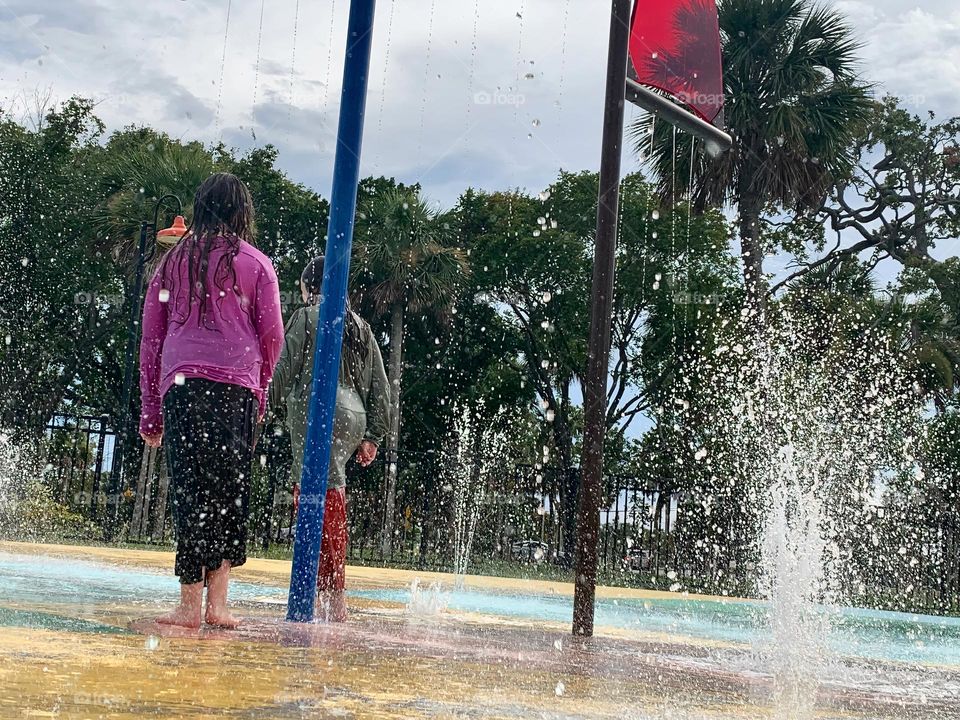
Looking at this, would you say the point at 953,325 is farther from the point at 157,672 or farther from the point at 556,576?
the point at 157,672

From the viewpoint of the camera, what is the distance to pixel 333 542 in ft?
15.2

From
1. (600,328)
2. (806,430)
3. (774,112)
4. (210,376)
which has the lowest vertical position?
(210,376)

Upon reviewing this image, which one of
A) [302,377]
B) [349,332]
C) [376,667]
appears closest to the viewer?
[376,667]

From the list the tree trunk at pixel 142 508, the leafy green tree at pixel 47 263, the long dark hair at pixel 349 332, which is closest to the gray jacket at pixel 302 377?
the long dark hair at pixel 349 332

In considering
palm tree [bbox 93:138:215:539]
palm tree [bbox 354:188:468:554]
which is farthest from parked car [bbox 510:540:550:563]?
palm tree [bbox 93:138:215:539]

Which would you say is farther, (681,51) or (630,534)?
(630,534)

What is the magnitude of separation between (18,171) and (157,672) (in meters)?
26.9

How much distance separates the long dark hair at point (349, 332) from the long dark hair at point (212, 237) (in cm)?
74

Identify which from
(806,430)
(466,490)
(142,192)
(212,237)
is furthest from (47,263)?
(212,237)

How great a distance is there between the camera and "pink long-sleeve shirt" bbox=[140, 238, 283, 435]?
3605 millimetres

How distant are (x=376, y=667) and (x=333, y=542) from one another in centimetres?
156

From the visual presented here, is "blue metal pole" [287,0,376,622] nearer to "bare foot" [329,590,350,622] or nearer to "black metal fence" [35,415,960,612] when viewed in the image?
"bare foot" [329,590,350,622]

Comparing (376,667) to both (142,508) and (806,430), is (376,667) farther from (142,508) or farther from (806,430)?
(806,430)

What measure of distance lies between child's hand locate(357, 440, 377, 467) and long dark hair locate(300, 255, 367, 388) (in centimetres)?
26
